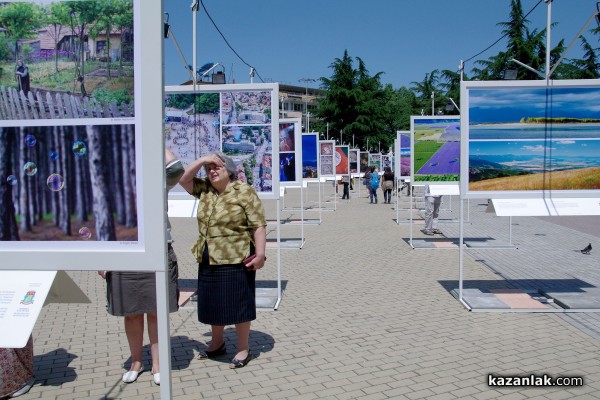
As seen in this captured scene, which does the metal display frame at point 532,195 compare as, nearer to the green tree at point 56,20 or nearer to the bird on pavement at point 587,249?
the bird on pavement at point 587,249

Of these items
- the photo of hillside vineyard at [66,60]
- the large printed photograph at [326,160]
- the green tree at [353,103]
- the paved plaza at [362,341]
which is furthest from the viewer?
the green tree at [353,103]

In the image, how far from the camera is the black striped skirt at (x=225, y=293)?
4.87m

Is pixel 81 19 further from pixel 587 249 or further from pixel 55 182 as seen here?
pixel 587 249

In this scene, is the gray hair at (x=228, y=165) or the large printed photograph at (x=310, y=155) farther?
the large printed photograph at (x=310, y=155)

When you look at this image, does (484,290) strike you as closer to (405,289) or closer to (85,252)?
(405,289)

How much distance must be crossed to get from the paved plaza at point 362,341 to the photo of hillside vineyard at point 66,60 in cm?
244

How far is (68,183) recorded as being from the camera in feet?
9.60

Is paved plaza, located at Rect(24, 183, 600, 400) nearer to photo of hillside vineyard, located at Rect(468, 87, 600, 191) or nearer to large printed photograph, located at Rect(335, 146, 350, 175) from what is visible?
photo of hillside vineyard, located at Rect(468, 87, 600, 191)

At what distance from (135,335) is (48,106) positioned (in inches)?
91.0

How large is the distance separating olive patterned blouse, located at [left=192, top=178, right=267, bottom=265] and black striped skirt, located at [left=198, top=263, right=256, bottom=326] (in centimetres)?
10

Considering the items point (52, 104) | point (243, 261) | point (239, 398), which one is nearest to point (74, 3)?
point (52, 104)

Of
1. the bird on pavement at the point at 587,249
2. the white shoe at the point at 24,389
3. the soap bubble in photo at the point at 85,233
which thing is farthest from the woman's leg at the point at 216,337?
the bird on pavement at the point at 587,249

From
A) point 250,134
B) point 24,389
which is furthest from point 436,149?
point 24,389

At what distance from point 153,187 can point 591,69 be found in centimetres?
3650
